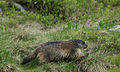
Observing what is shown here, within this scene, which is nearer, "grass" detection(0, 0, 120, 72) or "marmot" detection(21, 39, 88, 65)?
"marmot" detection(21, 39, 88, 65)

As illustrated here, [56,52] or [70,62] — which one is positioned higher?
[56,52]

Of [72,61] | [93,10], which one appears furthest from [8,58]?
[93,10]

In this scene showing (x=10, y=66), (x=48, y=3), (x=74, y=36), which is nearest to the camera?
(x=10, y=66)

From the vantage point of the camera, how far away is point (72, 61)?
4.60 metres

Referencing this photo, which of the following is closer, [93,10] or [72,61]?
[72,61]

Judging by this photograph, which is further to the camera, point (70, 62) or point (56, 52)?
point (70, 62)

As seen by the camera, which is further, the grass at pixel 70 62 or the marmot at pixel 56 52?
the grass at pixel 70 62

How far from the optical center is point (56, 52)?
4379 millimetres

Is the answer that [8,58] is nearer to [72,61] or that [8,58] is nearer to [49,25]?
[72,61]

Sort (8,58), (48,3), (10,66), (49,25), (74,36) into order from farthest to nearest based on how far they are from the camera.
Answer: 1. (48,3)
2. (49,25)
3. (74,36)
4. (8,58)
5. (10,66)

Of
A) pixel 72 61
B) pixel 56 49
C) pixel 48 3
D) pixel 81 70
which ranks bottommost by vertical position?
pixel 81 70

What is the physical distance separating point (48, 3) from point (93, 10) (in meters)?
3.22

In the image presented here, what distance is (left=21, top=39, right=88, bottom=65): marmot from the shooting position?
14.0 ft

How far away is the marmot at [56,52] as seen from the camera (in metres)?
4.26
